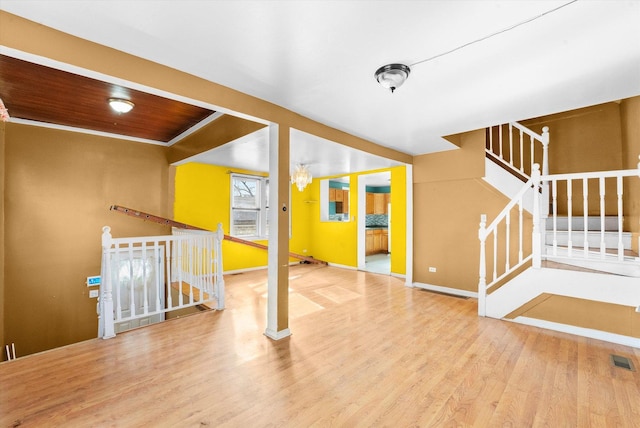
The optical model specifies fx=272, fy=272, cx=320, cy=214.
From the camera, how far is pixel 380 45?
189 cm

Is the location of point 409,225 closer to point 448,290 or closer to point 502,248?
point 448,290

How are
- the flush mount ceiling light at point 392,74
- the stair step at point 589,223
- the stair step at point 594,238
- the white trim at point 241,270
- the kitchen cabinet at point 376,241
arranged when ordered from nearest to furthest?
the flush mount ceiling light at point 392,74 < the stair step at point 594,238 < the stair step at point 589,223 < the white trim at point 241,270 < the kitchen cabinet at point 376,241

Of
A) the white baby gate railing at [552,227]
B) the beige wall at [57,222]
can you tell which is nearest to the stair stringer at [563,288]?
the white baby gate railing at [552,227]

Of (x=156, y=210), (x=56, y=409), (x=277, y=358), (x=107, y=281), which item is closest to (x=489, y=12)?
(x=277, y=358)

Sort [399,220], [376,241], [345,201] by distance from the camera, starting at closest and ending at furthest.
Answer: [399,220] → [345,201] → [376,241]

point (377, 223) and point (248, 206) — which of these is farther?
point (377, 223)

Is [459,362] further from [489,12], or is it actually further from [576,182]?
[576,182]

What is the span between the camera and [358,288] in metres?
4.87

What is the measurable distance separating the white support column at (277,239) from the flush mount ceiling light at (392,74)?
1166 millimetres

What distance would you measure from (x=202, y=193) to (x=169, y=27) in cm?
428

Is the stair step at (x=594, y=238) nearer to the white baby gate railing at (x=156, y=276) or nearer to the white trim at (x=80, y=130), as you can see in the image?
the white baby gate railing at (x=156, y=276)

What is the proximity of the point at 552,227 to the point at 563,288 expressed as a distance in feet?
4.51

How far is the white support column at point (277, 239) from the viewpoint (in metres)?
2.88

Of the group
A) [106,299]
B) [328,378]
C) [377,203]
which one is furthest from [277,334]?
[377,203]
